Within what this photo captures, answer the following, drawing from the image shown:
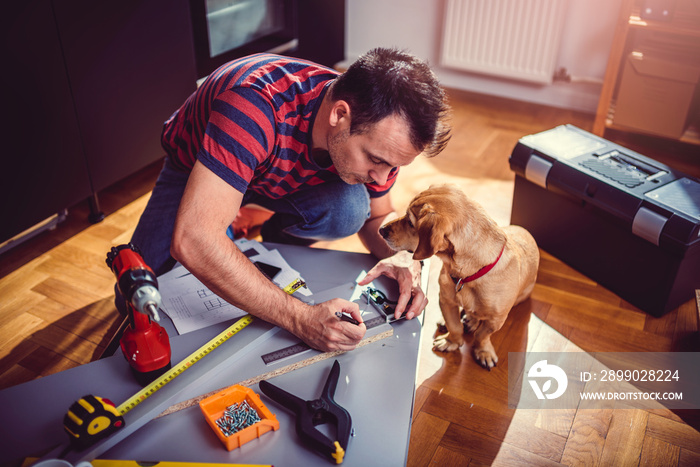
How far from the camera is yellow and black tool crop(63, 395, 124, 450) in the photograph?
0.85 m

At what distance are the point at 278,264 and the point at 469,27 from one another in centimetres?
266

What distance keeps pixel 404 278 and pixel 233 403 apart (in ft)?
1.65

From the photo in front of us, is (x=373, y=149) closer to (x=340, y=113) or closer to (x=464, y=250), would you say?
(x=340, y=113)

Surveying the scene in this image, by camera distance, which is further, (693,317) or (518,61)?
(518,61)

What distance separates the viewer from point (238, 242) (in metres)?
1.49

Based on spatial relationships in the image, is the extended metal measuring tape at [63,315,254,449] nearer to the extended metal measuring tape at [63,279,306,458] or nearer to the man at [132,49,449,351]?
the extended metal measuring tape at [63,279,306,458]

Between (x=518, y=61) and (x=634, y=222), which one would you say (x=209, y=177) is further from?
(x=518, y=61)

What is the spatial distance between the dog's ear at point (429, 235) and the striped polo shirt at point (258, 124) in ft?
0.79

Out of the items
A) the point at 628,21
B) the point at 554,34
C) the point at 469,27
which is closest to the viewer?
the point at 628,21

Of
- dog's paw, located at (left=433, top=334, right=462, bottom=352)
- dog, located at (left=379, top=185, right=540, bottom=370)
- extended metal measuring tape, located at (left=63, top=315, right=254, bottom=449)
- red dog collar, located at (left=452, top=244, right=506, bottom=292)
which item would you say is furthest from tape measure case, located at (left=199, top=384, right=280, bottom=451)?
dog's paw, located at (left=433, top=334, right=462, bottom=352)

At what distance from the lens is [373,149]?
119 centimetres

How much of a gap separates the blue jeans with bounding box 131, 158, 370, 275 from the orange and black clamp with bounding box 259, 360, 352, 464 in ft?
2.38

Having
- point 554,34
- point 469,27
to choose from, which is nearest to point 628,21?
point 554,34

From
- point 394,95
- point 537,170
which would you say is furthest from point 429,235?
point 537,170
